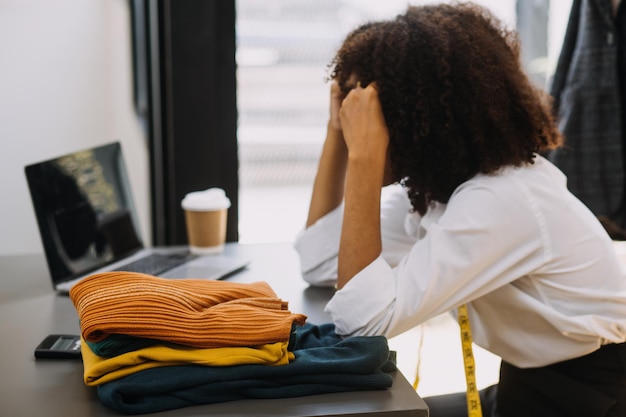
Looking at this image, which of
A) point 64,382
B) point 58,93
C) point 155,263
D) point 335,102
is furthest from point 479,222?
point 58,93

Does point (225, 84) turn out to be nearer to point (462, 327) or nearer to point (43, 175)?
point (43, 175)

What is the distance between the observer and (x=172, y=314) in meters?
0.99

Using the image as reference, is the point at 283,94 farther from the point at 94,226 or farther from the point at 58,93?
the point at 94,226

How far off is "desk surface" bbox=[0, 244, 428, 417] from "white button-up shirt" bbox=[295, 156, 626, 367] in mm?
153

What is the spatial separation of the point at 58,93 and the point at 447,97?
4.27ft

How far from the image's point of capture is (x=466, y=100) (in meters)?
1.27

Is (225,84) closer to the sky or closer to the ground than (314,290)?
closer to the sky

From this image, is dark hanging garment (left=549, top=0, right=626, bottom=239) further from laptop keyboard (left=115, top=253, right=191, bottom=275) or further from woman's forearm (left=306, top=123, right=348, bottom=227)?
laptop keyboard (left=115, top=253, right=191, bottom=275)

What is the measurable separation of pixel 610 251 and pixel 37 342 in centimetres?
93

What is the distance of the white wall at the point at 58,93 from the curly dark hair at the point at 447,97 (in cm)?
104

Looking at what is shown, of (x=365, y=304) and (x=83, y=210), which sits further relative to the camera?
(x=83, y=210)

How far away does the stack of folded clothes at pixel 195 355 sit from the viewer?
95cm

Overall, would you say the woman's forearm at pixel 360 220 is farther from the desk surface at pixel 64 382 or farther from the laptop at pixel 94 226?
the laptop at pixel 94 226

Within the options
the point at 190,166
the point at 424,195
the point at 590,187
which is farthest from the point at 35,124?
the point at 590,187
